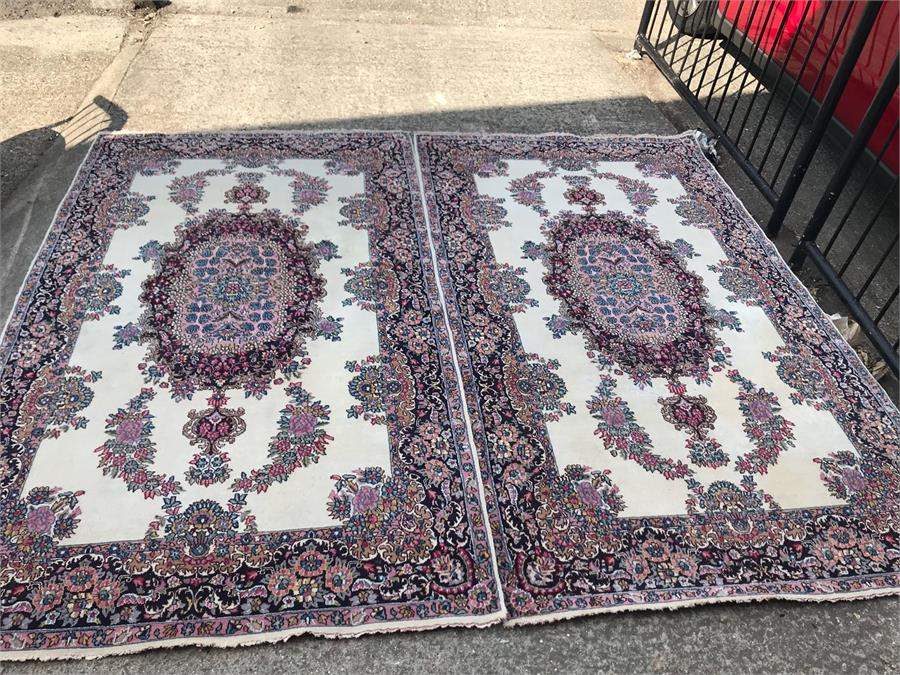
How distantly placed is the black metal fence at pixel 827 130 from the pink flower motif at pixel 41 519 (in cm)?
263

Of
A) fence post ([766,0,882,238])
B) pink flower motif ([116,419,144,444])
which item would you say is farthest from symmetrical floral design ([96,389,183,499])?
fence post ([766,0,882,238])

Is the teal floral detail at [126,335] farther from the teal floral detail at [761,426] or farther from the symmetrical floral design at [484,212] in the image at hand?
the teal floral detail at [761,426]

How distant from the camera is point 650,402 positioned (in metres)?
2.13

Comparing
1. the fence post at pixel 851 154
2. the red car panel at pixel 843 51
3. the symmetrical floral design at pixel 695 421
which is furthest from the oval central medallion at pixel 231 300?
the red car panel at pixel 843 51

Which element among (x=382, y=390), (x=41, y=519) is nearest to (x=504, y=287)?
(x=382, y=390)

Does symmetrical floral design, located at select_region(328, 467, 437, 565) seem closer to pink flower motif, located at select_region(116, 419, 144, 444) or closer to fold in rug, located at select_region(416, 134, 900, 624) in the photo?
fold in rug, located at select_region(416, 134, 900, 624)

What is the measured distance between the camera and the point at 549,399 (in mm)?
2107

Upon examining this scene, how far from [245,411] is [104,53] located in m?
3.01

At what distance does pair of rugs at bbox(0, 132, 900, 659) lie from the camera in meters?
1.63

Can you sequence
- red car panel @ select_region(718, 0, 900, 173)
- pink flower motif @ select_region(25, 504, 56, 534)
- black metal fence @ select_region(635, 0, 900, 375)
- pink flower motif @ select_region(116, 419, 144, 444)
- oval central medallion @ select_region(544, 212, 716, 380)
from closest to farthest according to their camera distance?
pink flower motif @ select_region(25, 504, 56, 534), pink flower motif @ select_region(116, 419, 144, 444), oval central medallion @ select_region(544, 212, 716, 380), black metal fence @ select_region(635, 0, 900, 375), red car panel @ select_region(718, 0, 900, 173)

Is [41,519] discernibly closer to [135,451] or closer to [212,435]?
[135,451]

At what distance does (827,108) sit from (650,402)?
1428mm

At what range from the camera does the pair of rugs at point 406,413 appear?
64.1 inches

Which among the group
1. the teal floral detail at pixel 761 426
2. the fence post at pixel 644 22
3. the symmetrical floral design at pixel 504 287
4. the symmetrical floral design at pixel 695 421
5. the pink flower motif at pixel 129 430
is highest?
the fence post at pixel 644 22
